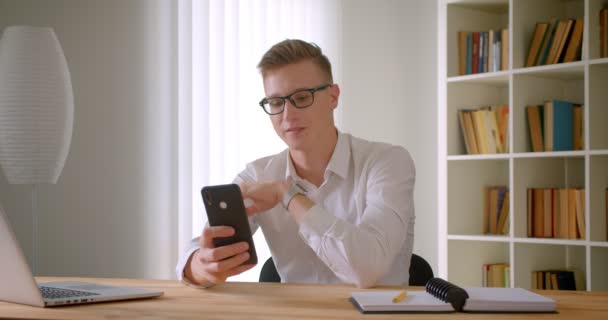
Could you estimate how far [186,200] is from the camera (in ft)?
12.4

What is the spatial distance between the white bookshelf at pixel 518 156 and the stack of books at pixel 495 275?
0.12 ft

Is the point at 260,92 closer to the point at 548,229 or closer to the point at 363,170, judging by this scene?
the point at 548,229

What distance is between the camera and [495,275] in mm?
3719

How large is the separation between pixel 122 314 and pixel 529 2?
2.77 m

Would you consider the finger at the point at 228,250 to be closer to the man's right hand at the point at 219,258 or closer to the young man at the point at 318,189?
the man's right hand at the point at 219,258

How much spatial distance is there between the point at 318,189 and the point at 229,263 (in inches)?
25.0

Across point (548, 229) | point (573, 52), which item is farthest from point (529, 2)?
point (548, 229)

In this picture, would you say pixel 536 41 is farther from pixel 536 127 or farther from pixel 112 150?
pixel 112 150

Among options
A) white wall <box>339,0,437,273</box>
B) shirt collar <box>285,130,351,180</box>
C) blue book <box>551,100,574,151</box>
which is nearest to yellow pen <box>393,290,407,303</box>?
shirt collar <box>285,130,351,180</box>

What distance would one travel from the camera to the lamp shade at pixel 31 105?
3.09 meters

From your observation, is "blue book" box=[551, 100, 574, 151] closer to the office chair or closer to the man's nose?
the office chair

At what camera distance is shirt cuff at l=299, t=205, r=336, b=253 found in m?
1.73

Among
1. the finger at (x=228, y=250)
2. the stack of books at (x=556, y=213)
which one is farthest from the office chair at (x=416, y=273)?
the stack of books at (x=556, y=213)

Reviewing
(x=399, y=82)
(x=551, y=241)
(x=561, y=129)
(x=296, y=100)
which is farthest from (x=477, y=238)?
(x=296, y=100)
